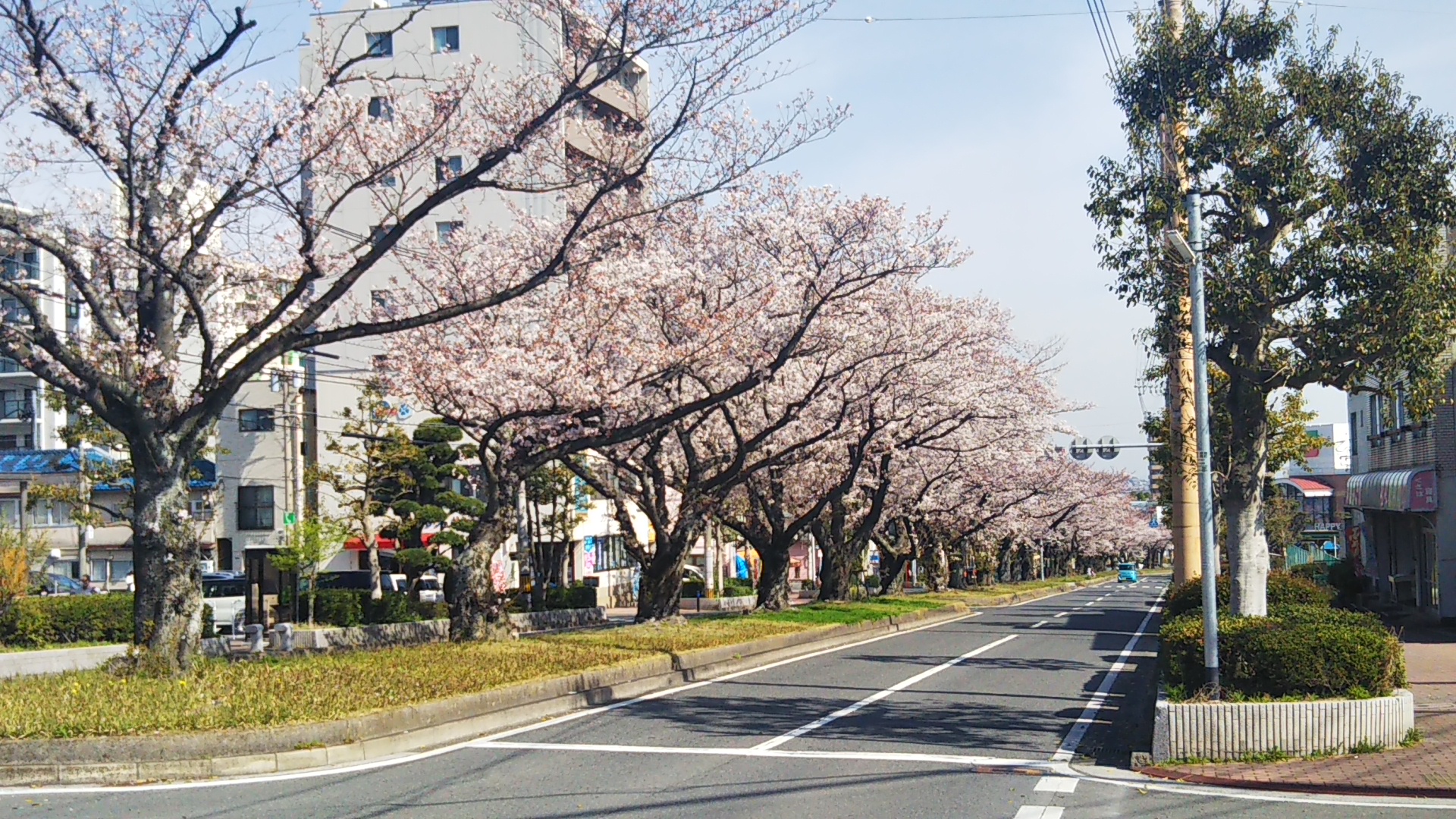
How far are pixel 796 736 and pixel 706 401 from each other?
1067cm

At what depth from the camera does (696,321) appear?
2391 centimetres

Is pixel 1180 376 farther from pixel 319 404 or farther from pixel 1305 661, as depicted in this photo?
pixel 319 404

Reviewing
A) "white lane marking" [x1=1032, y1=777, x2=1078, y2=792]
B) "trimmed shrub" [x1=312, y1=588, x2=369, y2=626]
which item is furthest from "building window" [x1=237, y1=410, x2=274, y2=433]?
"white lane marking" [x1=1032, y1=777, x2=1078, y2=792]

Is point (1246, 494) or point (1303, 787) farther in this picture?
point (1246, 494)

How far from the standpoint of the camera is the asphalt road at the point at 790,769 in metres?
9.23

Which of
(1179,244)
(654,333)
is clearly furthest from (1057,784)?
(654,333)

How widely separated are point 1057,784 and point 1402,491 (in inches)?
868

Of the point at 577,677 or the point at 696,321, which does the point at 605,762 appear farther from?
the point at 696,321

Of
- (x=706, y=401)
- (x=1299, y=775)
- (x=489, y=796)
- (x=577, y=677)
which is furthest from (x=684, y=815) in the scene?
(x=706, y=401)

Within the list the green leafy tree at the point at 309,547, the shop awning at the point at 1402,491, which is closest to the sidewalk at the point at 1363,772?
the shop awning at the point at 1402,491

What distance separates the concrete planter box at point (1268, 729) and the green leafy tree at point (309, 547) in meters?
25.2

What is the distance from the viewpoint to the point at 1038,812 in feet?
30.0

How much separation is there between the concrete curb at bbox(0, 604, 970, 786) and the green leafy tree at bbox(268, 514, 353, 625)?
718 inches

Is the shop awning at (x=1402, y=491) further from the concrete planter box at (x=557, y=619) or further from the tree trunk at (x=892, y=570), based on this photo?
the tree trunk at (x=892, y=570)
